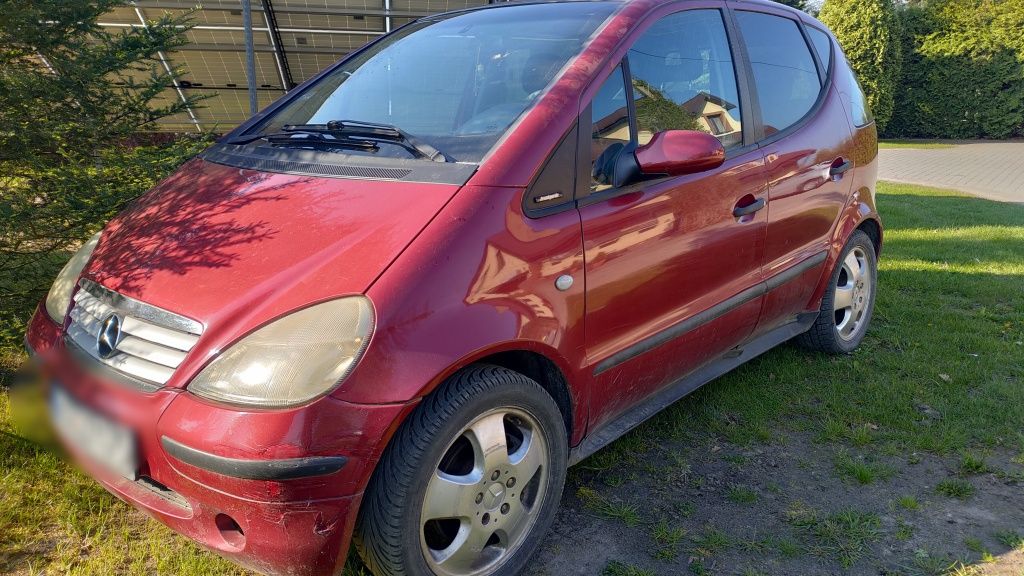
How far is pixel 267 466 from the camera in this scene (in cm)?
165

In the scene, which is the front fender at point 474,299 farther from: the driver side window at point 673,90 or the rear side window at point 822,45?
the rear side window at point 822,45

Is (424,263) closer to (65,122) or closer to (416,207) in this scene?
(416,207)

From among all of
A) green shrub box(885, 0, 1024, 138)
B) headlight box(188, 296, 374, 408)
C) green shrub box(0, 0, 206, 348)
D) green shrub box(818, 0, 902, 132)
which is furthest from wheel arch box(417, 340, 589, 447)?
green shrub box(885, 0, 1024, 138)

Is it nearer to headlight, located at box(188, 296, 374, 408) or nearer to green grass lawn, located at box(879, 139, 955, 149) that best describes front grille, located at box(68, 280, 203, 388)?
headlight, located at box(188, 296, 374, 408)

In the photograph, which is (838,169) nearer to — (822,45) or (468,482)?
(822,45)

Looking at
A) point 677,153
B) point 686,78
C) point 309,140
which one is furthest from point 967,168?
point 309,140

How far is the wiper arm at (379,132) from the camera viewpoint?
228 centimetres

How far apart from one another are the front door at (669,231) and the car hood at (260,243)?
0.65 m

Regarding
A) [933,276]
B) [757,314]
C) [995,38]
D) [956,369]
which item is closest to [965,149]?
[995,38]

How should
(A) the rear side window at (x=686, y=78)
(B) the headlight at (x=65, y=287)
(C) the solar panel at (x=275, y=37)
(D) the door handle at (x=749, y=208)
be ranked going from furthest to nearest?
(C) the solar panel at (x=275, y=37)
(D) the door handle at (x=749, y=208)
(A) the rear side window at (x=686, y=78)
(B) the headlight at (x=65, y=287)

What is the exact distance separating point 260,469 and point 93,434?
61 cm

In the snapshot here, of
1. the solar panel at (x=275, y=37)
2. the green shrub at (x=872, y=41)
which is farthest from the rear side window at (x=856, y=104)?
the green shrub at (x=872, y=41)

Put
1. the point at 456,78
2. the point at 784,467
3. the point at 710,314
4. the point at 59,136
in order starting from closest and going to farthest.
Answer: the point at 456,78, the point at 710,314, the point at 784,467, the point at 59,136

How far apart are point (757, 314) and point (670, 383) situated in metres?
0.60
